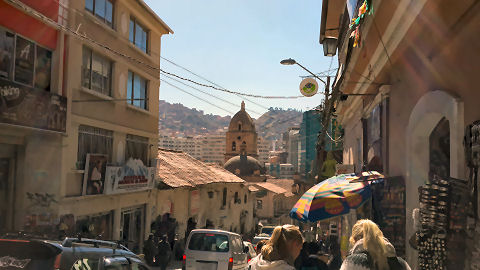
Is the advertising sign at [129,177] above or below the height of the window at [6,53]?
below

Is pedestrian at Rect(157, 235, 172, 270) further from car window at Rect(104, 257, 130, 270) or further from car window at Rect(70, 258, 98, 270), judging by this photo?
car window at Rect(70, 258, 98, 270)

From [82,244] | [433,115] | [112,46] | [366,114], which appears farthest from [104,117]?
[433,115]

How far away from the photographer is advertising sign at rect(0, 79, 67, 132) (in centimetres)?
1159

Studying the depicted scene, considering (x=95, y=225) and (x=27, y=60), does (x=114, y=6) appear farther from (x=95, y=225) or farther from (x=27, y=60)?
(x=95, y=225)

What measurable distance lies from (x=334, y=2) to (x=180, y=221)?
15.1 metres

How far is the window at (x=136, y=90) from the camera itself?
64.4 feet

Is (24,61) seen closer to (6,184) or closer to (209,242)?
(6,184)

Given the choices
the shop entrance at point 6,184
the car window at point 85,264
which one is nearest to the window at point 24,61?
the shop entrance at point 6,184

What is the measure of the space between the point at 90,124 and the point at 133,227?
253 inches

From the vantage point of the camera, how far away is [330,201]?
327 inches

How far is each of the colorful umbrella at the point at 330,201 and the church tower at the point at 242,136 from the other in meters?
73.1

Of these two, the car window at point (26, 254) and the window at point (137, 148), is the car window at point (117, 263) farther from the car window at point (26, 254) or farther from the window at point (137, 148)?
the window at point (137, 148)

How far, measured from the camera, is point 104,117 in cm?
1711

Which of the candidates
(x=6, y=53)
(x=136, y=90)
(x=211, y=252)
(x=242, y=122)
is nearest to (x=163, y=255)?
(x=211, y=252)
